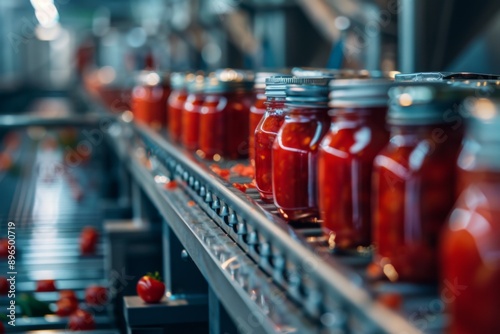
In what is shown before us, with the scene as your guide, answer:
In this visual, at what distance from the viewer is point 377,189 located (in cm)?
108

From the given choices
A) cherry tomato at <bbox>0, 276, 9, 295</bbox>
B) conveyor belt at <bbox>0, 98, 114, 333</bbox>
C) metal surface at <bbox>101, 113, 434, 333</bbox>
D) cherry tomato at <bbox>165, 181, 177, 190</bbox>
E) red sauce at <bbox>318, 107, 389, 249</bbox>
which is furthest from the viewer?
conveyor belt at <bbox>0, 98, 114, 333</bbox>

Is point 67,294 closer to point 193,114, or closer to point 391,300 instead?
point 193,114

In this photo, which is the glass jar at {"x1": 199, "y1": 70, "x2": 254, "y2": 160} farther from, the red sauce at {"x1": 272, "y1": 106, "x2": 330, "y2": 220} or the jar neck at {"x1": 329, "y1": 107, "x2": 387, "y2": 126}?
the jar neck at {"x1": 329, "y1": 107, "x2": 387, "y2": 126}

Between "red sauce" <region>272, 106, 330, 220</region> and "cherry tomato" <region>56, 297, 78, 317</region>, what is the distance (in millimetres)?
1917

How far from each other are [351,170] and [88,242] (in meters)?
3.14

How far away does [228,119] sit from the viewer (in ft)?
8.30

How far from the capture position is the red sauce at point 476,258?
0.81 metres

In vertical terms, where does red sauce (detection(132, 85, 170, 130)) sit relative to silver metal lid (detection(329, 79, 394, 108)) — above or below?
below

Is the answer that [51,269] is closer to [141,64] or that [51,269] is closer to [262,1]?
[262,1]

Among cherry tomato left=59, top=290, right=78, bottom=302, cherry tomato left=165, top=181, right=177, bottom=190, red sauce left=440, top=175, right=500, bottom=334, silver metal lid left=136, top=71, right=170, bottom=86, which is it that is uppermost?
silver metal lid left=136, top=71, right=170, bottom=86

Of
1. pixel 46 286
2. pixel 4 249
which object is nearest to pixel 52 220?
pixel 4 249

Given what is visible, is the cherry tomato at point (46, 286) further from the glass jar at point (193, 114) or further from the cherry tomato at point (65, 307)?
the glass jar at point (193, 114)

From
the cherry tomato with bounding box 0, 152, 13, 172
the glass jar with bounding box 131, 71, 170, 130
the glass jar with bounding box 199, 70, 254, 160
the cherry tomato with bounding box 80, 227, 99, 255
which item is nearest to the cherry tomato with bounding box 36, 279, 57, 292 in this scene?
the cherry tomato with bounding box 80, 227, 99, 255

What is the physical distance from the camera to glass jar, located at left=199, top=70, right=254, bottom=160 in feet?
8.29
